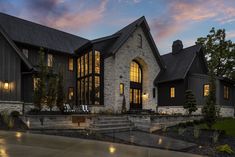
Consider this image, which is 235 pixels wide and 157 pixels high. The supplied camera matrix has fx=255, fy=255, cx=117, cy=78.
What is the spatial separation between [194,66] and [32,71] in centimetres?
1788

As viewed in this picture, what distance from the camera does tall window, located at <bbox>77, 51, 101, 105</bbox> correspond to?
2458 cm

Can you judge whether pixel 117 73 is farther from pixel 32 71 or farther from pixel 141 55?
pixel 32 71

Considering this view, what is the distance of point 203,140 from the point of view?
1473cm

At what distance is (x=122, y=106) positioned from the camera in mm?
25438

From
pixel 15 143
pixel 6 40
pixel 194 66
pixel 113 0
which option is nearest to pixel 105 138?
pixel 15 143

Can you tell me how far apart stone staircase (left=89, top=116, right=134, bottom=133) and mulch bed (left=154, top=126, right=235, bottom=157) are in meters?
2.40

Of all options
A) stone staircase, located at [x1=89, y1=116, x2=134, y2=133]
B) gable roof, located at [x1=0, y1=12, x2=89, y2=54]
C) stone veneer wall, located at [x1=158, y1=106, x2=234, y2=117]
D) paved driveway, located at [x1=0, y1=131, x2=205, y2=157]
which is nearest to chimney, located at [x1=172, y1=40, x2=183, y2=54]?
stone veneer wall, located at [x1=158, y1=106, x2=234, y2=117]

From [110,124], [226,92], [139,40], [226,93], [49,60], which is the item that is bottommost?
[110,124]

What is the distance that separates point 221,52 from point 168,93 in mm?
17647

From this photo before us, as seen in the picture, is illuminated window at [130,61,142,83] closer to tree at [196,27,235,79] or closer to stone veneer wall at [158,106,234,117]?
stone veneer wall at [158,106,234,117]

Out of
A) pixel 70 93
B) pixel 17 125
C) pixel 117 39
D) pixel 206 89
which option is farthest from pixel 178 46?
Result: pixel 17 125

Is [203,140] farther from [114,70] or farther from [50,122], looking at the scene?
[114,70]

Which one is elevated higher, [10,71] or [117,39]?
[117,39]

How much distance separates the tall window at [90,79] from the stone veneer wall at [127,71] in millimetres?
870
